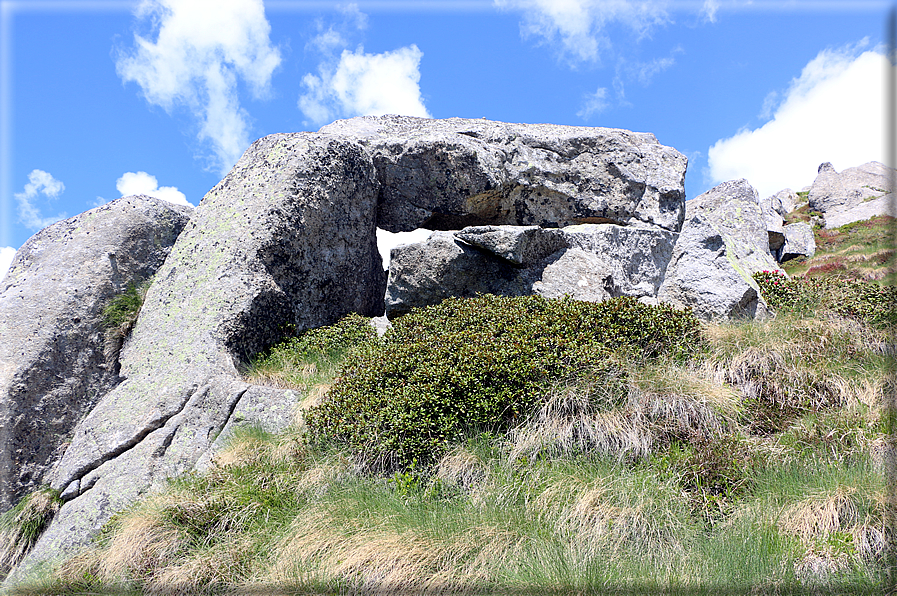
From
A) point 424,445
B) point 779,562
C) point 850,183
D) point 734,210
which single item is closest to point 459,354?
point 424,445

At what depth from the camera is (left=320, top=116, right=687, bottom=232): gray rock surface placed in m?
10.3

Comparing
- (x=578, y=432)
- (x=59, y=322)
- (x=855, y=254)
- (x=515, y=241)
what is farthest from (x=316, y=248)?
(x=855, y=254)

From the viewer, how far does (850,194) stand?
4328 cm

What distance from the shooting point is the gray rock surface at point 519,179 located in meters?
10.3

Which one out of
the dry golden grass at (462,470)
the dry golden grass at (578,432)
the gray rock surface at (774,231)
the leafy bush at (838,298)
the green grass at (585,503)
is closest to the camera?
the green grass at (585,503)

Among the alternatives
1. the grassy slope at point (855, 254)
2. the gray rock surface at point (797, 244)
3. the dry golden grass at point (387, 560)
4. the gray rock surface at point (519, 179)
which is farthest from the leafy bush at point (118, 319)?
the gray rock surface at point (797, 244)

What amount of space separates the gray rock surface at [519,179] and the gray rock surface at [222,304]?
731 mm

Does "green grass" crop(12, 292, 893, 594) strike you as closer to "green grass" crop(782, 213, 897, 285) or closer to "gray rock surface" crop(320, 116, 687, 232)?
"gray rock surface" crop(320, 116, 687, 232)

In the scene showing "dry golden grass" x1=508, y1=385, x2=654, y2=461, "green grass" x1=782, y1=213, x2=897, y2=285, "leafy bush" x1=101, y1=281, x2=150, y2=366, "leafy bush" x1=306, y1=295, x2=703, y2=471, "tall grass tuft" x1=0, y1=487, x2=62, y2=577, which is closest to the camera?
"dry golden grass" x1=508, y1=385, x2=654, y2=461

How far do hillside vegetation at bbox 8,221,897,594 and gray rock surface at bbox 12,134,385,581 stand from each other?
819mm

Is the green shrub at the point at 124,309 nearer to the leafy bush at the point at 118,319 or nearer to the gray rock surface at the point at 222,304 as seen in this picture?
the leafy bush at the point at 118,319

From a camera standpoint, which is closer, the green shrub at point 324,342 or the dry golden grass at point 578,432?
the dry golden grass at point 578,432

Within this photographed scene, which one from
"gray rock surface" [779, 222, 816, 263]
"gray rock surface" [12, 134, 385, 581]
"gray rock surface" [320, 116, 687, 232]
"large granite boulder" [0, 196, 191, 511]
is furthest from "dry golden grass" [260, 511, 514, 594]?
"gray rock surface" [779, 222, 816, 263]

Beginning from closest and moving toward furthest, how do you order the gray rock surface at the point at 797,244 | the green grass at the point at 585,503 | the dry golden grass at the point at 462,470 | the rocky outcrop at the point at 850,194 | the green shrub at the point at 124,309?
the green grass at the point at 585,503 < the dry golden grass at the point at 462,470 < the green shrub at the point at 124,309 < the gray rock surface at the point at 797,244 < the rocky outcrop at the point at 850,194
